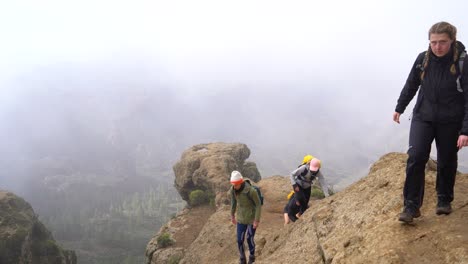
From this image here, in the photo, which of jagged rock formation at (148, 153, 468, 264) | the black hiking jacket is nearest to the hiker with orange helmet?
jagged rock formation at (148, 153, 468, 264)

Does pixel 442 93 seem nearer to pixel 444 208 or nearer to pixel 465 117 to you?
pixel 465 117

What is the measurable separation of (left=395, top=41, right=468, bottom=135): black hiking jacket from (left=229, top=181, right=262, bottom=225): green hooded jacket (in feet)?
27.4

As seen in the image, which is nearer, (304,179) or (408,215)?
(408,215)

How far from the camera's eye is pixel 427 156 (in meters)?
8.40

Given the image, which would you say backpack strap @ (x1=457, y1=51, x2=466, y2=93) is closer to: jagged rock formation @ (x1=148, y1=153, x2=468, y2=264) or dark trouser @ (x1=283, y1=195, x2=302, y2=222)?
jagged rock formation @ (x1=148, y1=153, x2=468, y2=264)

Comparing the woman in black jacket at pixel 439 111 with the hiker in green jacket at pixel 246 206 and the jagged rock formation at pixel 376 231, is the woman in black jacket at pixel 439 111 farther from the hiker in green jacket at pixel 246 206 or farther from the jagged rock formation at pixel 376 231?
the hiker in green jacket at pixel 246 206

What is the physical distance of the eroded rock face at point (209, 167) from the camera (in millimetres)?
50825

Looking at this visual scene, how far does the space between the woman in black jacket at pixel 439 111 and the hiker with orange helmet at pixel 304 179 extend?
8870 millimetres

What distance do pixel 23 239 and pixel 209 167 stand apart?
42.8 m

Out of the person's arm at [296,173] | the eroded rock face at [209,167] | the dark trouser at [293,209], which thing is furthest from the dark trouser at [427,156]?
the eroded rock face at [209,167]

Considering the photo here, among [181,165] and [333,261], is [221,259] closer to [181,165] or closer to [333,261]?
[333,261]

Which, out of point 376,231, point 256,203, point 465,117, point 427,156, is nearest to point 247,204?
point 256,203

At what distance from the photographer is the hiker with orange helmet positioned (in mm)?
18011

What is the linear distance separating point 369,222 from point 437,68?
15.5 feet
